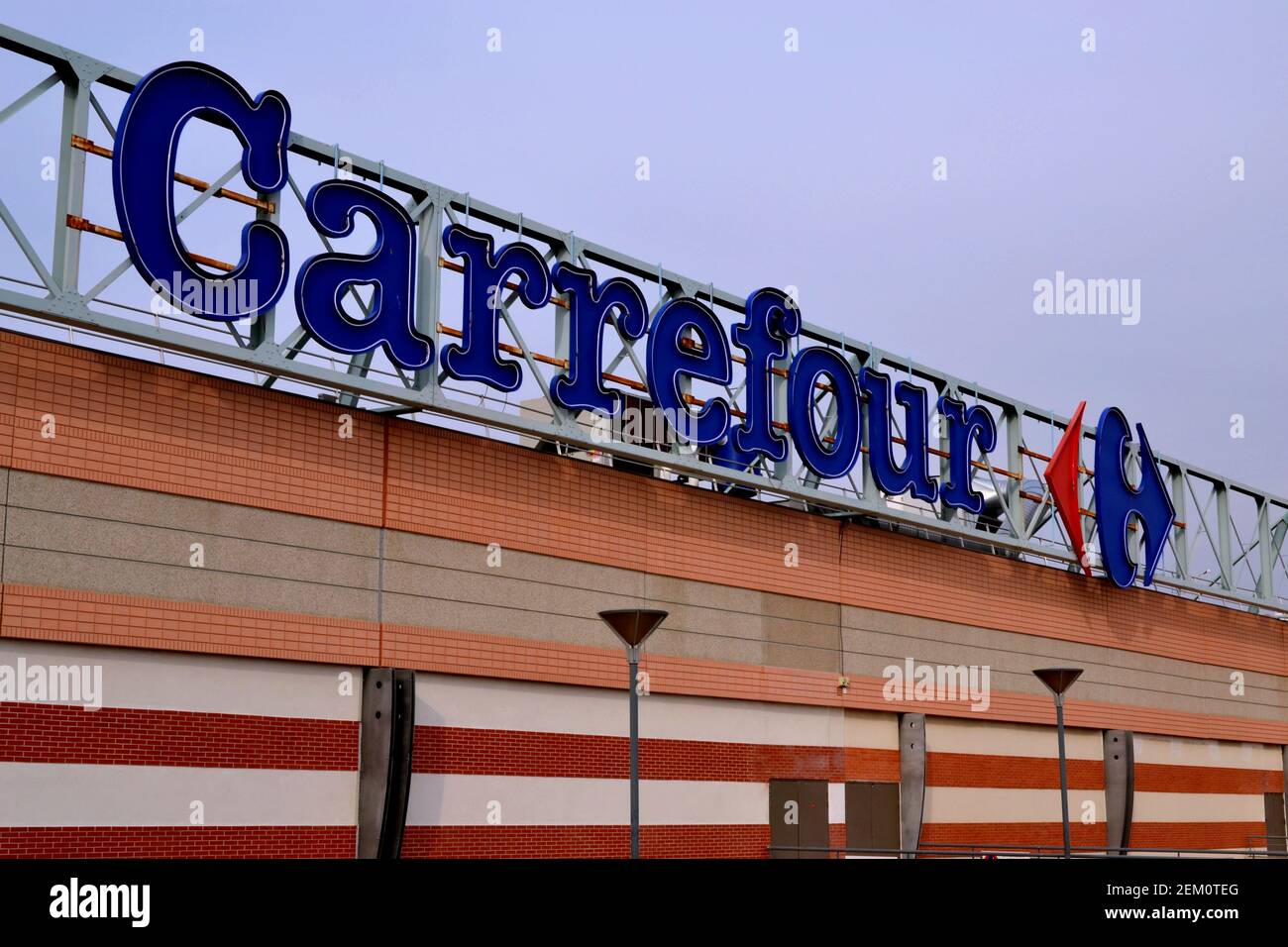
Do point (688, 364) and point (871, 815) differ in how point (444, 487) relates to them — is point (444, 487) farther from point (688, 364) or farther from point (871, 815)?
point (871, 815)

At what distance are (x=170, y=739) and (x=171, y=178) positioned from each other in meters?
7.05

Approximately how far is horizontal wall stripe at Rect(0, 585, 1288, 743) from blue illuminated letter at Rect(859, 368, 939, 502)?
4.22 meters

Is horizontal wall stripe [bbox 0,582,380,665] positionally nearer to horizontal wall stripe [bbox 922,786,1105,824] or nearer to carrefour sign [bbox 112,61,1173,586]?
carrefour sign [bbox 112,61,1173,586]

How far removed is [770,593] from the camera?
26359mm

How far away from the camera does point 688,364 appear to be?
25.9m

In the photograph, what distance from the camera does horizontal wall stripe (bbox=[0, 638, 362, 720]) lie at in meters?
16.8

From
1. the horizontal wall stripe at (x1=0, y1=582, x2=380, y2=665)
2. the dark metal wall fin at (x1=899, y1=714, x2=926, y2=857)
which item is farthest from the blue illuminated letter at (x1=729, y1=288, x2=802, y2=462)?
the horizontal wall stripe at (x1=0, y1=582, x2=380, y2=665)

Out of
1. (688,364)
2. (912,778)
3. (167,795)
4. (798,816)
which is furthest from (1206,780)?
(167,795)

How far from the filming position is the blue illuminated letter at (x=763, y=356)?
26812mm

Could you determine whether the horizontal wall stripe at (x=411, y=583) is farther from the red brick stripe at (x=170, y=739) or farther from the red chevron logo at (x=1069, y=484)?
the red chevron logo at (x=1069, y=484)

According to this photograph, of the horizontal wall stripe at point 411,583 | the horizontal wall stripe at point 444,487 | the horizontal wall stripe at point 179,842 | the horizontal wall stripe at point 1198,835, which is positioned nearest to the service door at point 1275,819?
the horizontal wall stripe at point 1198,835

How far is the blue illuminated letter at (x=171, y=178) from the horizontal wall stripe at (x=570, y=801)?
703cm
